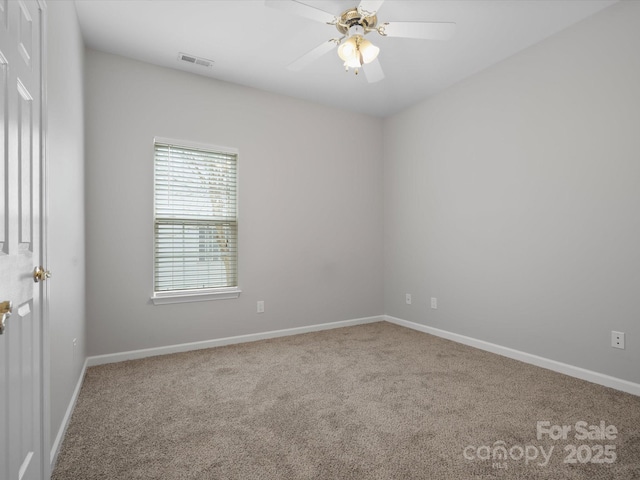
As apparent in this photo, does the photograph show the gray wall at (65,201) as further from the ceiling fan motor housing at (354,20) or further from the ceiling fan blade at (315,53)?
the ceiling fan motor housing at (354,20)

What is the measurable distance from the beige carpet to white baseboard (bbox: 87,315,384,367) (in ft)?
0.36

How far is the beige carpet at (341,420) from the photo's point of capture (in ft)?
5.39

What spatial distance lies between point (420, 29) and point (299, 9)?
75 centimetres

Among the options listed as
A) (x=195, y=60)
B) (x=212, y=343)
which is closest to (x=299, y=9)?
(x=195, y=60)

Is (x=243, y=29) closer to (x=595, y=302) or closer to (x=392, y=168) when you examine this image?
(x=392, y=168)

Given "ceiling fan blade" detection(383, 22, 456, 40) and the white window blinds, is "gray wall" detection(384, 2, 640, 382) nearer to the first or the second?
"ceiling fan blade" detection(383, 22, 456, 40)

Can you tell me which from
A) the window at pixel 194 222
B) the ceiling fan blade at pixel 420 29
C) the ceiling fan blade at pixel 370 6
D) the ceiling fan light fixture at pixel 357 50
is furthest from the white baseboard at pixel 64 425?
the ceiling fan blade at pixel 420 29

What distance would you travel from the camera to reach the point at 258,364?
9.89 ft

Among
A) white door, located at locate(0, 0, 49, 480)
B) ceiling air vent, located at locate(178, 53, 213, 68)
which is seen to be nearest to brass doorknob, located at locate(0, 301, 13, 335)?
white door, located at locate(0, 0, 49, 480)

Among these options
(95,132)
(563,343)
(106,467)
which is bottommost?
(106,467)

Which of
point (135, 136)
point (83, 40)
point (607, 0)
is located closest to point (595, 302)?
point (607, 0)

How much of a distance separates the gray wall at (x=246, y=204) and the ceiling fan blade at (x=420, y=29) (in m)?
1.95

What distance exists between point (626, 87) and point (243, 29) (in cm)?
283

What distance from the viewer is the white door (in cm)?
101
